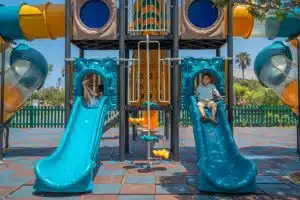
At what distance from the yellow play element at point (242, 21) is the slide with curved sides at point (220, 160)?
2.60 meters

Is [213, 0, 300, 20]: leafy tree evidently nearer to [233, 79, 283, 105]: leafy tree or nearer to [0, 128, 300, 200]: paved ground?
Result: [0, 128, 300, 200]: paved ground

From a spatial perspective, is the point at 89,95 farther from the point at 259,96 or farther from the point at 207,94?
the point at 259,96

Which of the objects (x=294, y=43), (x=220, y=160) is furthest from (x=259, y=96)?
(x=220, y=160)

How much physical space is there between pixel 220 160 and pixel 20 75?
6.54m

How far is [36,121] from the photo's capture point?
23.5m

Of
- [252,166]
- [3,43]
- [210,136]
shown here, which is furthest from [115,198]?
[3,43]

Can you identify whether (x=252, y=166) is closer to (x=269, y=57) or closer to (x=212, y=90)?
(x=212, y=90)

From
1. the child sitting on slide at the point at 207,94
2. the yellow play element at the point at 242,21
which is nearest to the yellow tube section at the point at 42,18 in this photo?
the child sitting on slide at the point at 207,94

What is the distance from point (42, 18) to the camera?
380 inches

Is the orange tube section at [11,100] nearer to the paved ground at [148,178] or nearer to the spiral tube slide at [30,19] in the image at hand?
the paved ground at [148,178]

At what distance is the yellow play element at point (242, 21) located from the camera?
31.5ft

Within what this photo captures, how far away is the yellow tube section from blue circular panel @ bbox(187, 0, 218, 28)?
347 cm

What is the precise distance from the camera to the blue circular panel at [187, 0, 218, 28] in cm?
920

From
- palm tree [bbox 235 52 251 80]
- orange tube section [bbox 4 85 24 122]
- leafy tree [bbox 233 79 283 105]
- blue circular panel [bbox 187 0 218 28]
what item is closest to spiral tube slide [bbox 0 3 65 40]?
orange tube section [bbox 4 85 24 122]
